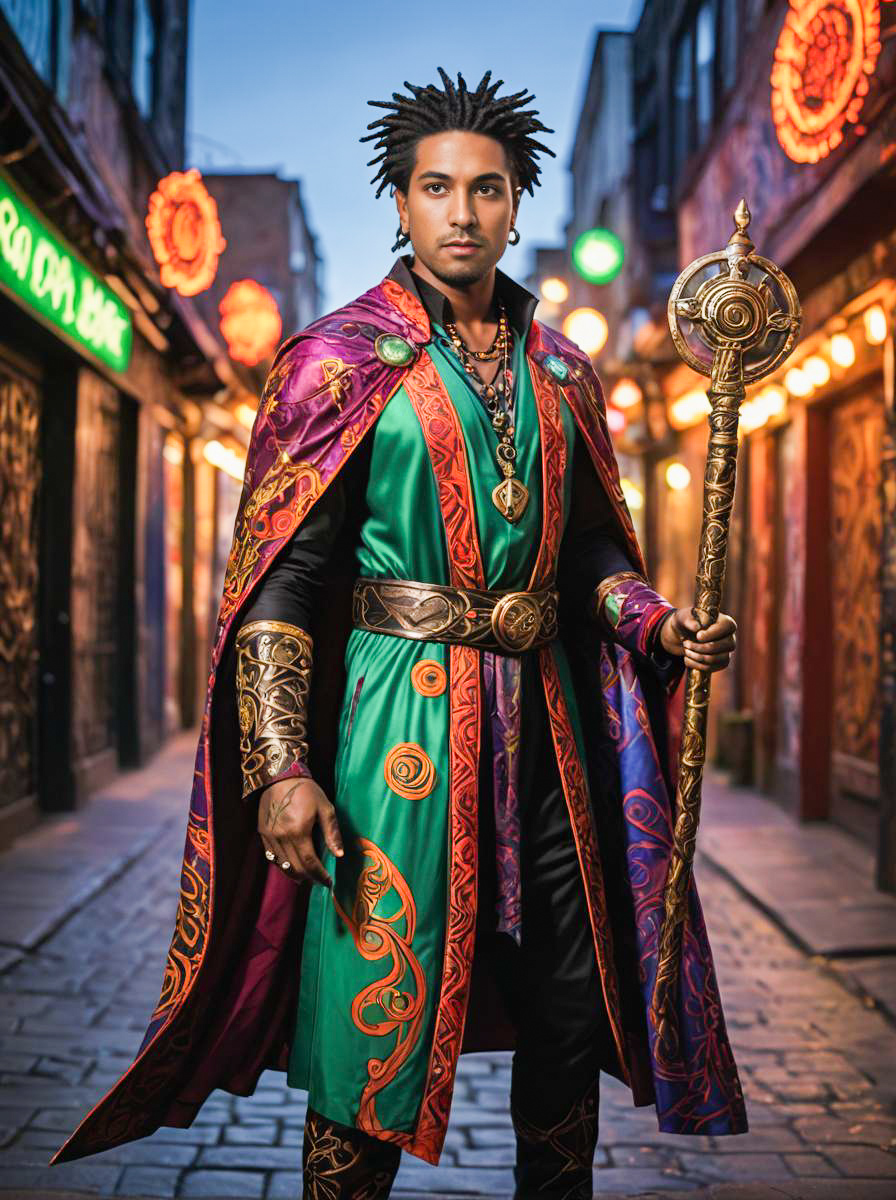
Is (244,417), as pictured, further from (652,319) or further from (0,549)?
(0,549)

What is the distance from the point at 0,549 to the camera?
7.61 meters

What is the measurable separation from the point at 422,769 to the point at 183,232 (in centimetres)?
862

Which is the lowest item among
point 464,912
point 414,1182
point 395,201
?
point 414,1182

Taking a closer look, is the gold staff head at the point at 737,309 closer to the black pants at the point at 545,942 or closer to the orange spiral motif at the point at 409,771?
the black pants at the point at 545,942

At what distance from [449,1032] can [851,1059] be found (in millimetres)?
2664

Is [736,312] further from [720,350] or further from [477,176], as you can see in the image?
[477,176]

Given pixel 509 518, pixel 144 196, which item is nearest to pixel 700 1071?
pixel 509 518

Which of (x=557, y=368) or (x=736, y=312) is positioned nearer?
(x=736, y=312)

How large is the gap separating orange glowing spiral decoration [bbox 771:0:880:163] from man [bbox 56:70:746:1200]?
4.14 metres

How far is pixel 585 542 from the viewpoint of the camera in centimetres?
277

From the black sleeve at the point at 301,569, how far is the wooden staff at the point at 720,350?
65cm

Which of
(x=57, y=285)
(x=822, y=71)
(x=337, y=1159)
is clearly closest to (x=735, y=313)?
(x=337, y=1159)

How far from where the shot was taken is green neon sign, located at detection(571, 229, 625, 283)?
14328 millimetres

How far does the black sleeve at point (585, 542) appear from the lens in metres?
2.69
